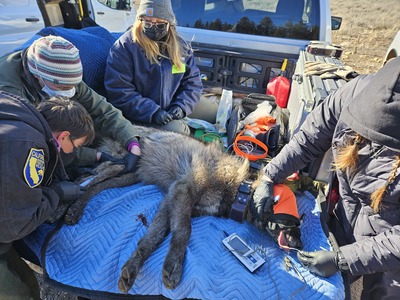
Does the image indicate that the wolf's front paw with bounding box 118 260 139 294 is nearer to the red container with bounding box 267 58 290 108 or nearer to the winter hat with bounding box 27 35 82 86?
the winter hat with bounding box 27 35 82 86

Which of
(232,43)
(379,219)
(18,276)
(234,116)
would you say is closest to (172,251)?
(18,276)

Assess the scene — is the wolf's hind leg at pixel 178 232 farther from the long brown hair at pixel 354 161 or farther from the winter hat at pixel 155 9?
the winter hat at pixel 155 9

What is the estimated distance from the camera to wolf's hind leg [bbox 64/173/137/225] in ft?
7.41

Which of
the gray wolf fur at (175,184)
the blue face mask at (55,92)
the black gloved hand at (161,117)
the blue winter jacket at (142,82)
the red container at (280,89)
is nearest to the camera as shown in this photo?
the gray wolf fur at (175,184)

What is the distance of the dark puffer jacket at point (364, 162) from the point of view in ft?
5.59

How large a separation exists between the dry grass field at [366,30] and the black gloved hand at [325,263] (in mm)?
8256

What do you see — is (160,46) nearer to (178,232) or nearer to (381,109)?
(178,232)

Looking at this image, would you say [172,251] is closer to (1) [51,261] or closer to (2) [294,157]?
(1) [51,261]

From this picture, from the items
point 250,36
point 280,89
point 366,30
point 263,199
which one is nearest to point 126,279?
point 263,199

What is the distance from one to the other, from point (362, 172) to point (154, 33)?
227cm

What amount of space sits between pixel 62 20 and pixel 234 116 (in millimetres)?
4480

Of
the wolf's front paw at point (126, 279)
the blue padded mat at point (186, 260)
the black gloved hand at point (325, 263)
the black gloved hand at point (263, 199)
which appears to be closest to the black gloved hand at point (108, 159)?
the blue padded mat at point (186, 260)

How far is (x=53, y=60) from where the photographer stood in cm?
223

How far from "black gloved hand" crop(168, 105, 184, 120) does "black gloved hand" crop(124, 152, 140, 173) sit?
820 millimetres
